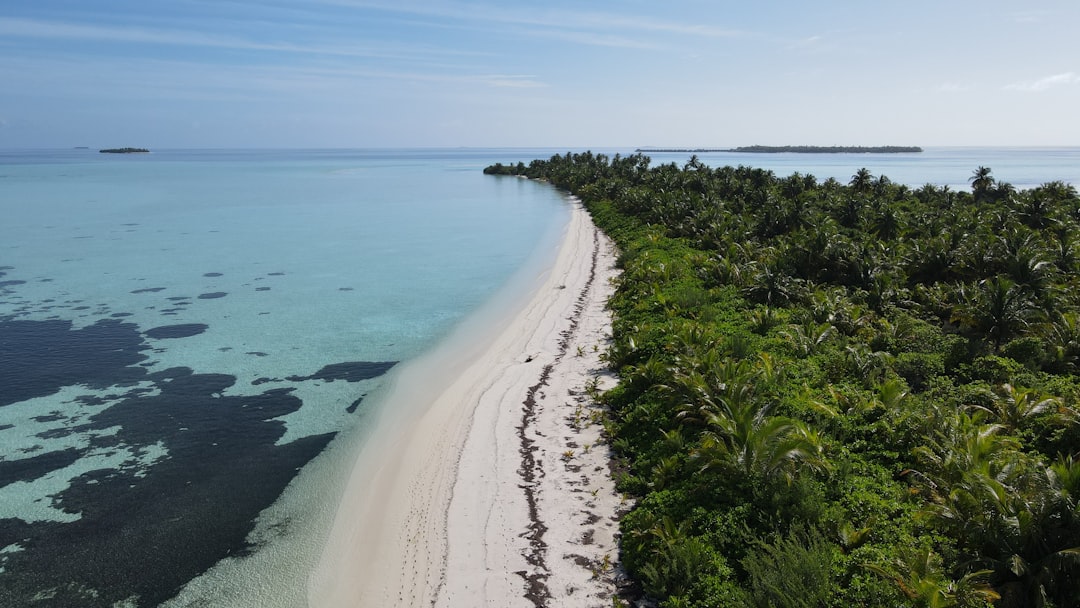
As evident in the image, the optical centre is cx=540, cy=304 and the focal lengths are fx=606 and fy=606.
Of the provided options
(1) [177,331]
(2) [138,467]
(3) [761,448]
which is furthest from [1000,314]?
(1) [177,331]

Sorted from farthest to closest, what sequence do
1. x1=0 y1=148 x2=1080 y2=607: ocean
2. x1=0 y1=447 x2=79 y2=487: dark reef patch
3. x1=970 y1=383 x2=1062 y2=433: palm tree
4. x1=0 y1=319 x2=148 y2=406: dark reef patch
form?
x1=0 y1=319 x2=148 y2=406: dark reef patch → x1=0 y1=447 x2=79 y2=487: dark reef patch → x1=970 y1=383 x2=1062 y2=433: palm tree → x1=0 y1=148 x2=1080 y2=607: ocean

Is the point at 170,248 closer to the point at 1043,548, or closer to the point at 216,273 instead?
the point at 216,273

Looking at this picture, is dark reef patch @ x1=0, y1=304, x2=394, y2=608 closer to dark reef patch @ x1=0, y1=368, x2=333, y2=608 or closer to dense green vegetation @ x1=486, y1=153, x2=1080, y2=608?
dark reef patch @ x1=0, y1=368, x2=333, y2=608

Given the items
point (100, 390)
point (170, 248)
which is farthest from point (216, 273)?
point (100, 390)

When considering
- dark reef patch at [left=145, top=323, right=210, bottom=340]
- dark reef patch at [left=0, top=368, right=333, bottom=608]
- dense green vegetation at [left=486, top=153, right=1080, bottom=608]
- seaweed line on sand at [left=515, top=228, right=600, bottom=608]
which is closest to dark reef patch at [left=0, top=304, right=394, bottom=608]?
dark reef patch at [left=0, top=368, right=333, bottom=608]

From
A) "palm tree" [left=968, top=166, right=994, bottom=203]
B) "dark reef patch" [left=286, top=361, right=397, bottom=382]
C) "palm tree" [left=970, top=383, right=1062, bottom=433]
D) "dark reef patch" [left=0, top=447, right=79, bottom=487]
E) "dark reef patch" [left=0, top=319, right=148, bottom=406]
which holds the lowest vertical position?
"dark reef patch" [left=0, top=447, right=79, bottom=487]

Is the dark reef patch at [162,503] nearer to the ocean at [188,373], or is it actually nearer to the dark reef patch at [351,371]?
the ocean at [188,373]

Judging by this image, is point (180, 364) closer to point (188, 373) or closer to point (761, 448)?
point (188, 373)
